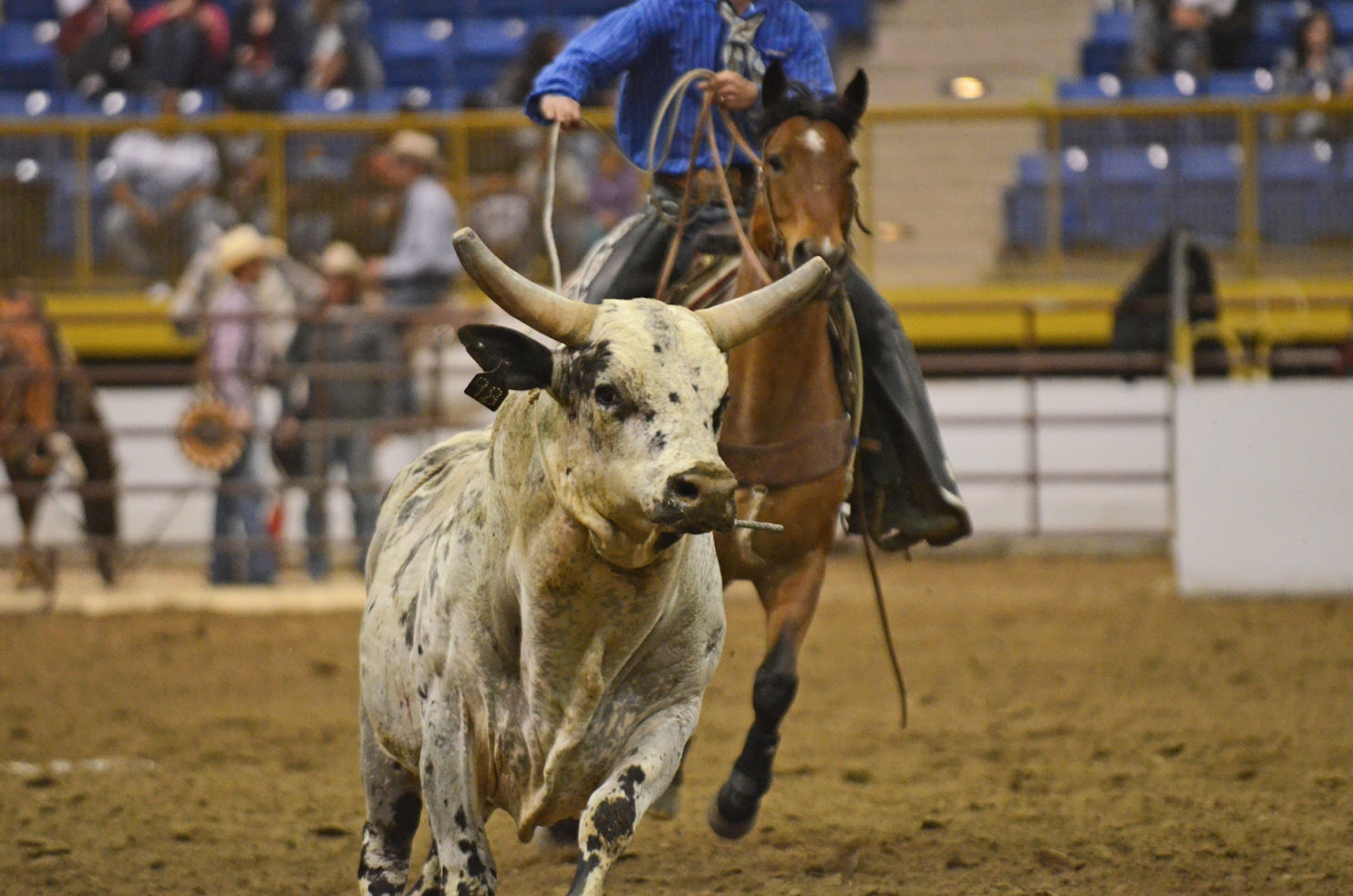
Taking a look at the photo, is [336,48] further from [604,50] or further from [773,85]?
[773,85]

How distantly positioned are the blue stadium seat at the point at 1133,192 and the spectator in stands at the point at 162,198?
586cm

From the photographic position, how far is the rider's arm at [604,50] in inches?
200

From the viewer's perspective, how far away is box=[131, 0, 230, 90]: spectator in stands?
44.4 feet

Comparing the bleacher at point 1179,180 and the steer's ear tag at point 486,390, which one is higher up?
the steer's ear tag at point 486,390

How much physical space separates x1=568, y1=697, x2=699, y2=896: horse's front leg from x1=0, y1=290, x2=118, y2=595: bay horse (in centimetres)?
821

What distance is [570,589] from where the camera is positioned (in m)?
3.24

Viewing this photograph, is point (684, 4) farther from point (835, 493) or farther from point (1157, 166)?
point (1157, 166)

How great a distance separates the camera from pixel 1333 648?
8.44 metres

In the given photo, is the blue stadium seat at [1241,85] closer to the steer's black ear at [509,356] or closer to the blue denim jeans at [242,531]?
the blue denim jeans at [242,531]

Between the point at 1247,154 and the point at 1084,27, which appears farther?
the point at 1084,27

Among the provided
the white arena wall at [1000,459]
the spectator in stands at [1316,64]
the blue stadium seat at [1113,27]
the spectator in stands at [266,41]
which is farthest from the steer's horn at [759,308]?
the blue stadium seat at [1113,27]

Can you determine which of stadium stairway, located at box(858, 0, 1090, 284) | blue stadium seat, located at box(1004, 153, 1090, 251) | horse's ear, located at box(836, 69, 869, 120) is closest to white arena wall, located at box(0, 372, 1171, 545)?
stadium stairway, located at box(858, 0, 1090, 284)

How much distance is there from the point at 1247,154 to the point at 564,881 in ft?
28.0

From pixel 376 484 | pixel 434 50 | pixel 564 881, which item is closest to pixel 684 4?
pixel 564 881
